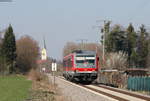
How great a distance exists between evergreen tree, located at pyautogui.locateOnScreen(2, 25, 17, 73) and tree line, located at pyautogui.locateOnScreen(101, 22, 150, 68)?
25.2 m

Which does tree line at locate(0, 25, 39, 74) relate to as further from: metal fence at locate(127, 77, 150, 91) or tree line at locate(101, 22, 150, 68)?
metal fence at locate(127, 77, 150, 91)

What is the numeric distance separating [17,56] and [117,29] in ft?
95.3

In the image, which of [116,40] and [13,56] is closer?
[13,56]

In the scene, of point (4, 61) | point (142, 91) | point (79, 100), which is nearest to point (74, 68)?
point (142, 91)

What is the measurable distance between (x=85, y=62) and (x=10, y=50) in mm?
51120

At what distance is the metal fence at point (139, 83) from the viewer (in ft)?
115

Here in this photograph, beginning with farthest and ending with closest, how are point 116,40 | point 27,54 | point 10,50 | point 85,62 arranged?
point 116,40
point 27,54
point 10,50
point 85,62

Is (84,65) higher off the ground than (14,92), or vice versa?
(84,65)

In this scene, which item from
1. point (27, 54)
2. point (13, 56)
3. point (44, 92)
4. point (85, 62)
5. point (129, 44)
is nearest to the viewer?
point (44, 92)

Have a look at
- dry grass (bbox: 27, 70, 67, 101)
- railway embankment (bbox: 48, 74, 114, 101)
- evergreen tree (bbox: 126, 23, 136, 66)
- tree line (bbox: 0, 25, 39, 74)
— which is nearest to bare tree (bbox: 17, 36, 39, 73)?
tree line (bbox: 0, 25, 39, 74)

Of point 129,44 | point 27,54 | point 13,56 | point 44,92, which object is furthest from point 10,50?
point 44,92

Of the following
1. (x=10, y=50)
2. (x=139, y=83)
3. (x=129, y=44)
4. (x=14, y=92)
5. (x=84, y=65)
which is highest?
(x=129, y=44)

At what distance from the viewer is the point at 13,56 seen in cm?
9212

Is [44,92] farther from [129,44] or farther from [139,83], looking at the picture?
[129,44]
